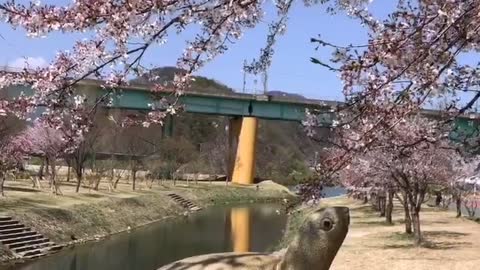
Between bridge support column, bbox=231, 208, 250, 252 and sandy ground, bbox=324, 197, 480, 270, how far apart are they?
4.63 metres

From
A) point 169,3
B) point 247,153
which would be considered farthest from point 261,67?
point 247,153

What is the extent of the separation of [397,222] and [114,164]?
34896 mm

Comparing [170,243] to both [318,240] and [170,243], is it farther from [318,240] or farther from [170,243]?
[318,240]

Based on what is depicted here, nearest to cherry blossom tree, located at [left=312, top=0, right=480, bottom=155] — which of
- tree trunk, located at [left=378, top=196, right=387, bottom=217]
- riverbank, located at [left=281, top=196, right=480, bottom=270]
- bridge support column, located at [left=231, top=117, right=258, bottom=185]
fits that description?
riverbank, located at [left=281, top=196, right=480, bottom=270]

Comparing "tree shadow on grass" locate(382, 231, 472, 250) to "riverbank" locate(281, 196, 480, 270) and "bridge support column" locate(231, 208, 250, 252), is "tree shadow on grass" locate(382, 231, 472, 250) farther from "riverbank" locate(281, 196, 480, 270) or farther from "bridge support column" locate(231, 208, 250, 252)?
"bridge support column" locate(231, 208, 250, 252)

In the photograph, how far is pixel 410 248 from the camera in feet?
72.4

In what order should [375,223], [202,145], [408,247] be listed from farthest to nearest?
[202,145], [375,223], [408,247]

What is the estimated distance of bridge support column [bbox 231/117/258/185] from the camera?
70750mm

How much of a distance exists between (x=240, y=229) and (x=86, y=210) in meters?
8.35

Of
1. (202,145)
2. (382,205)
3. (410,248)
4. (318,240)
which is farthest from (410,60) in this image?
(202,145)

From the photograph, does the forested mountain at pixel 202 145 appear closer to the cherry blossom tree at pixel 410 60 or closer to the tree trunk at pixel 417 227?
the tree trunk at pixel 417 227

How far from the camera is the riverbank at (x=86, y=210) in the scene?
28.9 meters

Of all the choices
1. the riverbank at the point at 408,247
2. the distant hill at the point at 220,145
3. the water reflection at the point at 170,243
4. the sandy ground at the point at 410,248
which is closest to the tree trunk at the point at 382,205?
the riverbank at the point at 408,247

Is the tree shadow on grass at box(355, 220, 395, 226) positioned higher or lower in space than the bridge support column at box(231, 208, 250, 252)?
higher
